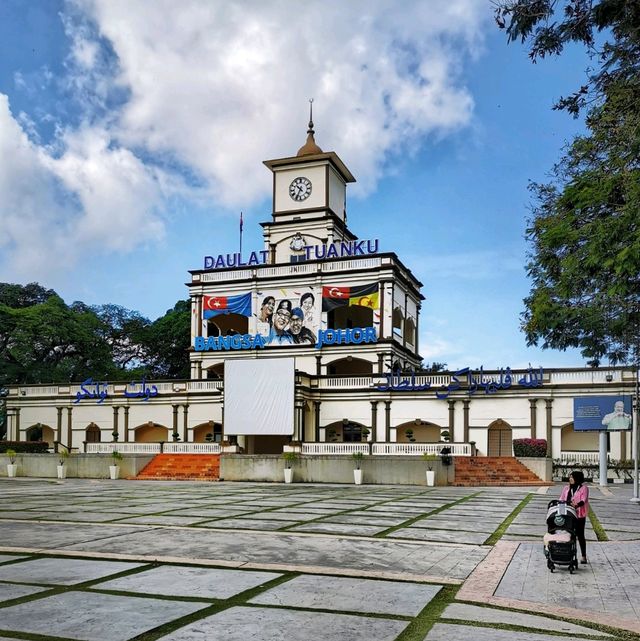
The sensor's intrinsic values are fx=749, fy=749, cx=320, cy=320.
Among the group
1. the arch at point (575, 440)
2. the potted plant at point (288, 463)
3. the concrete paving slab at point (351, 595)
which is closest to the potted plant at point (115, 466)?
the potted plant at point (288, 463)

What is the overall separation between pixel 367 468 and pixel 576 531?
23045mm

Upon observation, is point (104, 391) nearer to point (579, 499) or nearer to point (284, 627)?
point (579, 499)

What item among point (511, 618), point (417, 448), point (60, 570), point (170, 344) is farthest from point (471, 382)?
point (511, 618)

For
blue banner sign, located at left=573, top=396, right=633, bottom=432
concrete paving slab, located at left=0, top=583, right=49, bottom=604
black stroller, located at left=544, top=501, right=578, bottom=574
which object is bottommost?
concrete paving slab, located at left=0, top=583, right=49, bottom=604

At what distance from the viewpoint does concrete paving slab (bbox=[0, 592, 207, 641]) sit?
25.1ft

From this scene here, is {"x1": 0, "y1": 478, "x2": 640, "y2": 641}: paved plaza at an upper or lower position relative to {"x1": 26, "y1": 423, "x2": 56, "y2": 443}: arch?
upper

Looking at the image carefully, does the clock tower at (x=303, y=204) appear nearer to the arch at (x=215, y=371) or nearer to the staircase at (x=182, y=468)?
the arch at (x=215, y=371)

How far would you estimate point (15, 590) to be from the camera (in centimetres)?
963

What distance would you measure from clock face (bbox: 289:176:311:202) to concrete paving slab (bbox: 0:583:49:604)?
4657 cm

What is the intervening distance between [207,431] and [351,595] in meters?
42.8

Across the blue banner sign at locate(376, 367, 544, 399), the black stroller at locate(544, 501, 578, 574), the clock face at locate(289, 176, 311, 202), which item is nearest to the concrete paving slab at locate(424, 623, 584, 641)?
the black stroller at locate(544, 501, 578, 574)

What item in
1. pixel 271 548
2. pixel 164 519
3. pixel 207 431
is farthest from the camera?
pixel 207 431

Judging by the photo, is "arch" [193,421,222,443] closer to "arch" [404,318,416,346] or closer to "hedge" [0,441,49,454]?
"hedge" [0,441,49,454]

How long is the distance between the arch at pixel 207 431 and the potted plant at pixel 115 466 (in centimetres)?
1125
